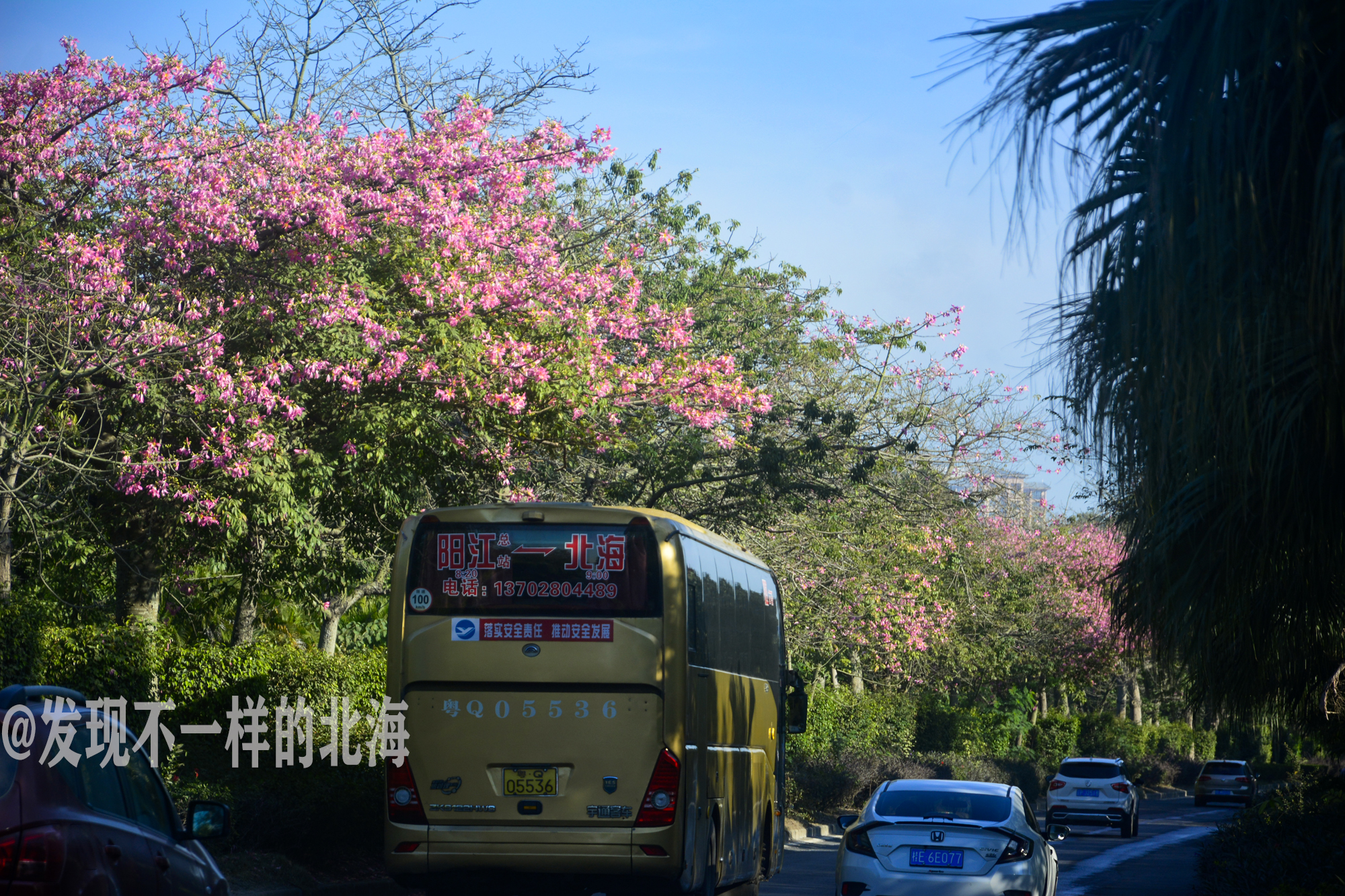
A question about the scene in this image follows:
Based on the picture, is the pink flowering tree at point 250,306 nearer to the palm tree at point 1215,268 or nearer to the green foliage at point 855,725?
the palm tree at point 1215,268

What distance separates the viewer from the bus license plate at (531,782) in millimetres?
10727

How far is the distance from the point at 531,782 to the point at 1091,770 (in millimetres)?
22032

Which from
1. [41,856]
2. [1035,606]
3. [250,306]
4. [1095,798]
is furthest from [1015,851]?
[1035,606]

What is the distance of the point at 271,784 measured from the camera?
1301cm

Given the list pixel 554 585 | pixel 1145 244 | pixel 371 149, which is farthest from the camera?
pixel 371 149

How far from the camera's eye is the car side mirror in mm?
6434

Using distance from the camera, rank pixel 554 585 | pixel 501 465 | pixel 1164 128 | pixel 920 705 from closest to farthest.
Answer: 1. pixel 1164 128
2. pixel 554 585
3. pixel 501 465
4. pixel 920 705

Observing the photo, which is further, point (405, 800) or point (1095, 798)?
point (1095, 798)

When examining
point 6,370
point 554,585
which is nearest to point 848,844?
point 554,585

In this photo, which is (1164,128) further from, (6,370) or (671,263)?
(671,263)

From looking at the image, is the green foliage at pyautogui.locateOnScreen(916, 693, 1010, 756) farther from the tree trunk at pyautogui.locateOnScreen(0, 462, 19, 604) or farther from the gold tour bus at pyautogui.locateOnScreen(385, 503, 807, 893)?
the gold tour bus at pyautogui.locateOnScreen(385, 503, 807, 893)

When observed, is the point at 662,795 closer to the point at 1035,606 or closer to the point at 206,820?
the point at 206,820

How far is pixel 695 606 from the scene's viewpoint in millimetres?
11430

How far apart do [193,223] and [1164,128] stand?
10259 millimetres
